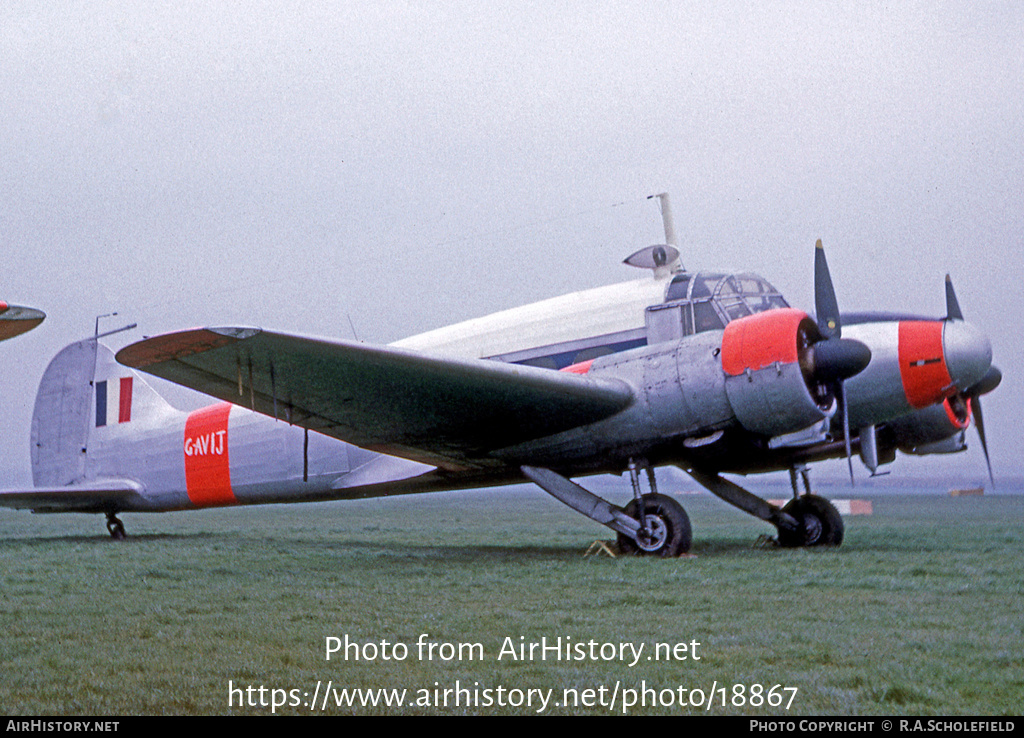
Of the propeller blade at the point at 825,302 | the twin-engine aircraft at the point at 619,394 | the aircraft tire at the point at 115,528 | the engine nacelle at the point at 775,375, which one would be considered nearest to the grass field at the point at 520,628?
the twin-engine aircraft at the point at 619,394

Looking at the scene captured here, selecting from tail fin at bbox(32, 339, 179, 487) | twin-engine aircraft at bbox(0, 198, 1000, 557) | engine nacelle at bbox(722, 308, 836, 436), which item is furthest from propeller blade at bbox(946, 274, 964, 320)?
tail fin at bbox(32, 339, 179, 487)

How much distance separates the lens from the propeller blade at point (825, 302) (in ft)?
30.5

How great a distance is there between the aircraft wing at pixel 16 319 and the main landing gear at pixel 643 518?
6.13 meters

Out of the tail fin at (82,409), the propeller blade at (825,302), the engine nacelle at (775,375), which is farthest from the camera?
the tail fin at (82,409)

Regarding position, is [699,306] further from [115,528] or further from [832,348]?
[115,528]

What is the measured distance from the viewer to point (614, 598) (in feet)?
21.9

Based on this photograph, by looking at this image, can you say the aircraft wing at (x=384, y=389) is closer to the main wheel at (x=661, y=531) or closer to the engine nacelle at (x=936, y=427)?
the main wheel at (x=661, y=531)

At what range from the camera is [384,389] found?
9.49 meters

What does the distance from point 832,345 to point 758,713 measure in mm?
6103

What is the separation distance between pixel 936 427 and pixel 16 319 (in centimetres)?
1028

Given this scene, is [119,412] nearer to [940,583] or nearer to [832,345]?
[832,345]

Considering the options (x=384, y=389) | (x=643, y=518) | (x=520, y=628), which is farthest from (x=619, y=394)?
(x=520, y=628)
